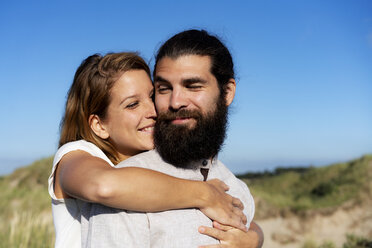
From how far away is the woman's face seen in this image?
309 centimetres

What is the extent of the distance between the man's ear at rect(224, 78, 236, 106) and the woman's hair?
0.79 metres

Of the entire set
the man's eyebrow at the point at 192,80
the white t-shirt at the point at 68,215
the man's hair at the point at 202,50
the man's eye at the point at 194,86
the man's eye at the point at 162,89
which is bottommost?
the white t-shirt at the point at 68,215

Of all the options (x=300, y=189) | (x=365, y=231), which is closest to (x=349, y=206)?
(x=365, y=231)

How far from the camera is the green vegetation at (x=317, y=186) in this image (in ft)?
52.1

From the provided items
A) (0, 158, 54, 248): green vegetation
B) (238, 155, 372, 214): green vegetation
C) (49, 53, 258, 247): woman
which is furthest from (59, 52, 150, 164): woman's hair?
(238, 155, 372, 214): green vegetation

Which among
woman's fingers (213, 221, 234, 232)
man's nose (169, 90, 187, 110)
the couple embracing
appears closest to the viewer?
the couple embracing

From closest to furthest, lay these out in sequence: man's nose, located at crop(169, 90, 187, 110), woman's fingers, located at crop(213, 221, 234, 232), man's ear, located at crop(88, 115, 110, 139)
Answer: woman's fingers, located at crop(213, 221, 234, 232) → man's nose, located at crop(169, 90, 187, 110) → man's ear, located at crop(88, 115, 110, 139)

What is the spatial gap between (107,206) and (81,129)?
3.48ft

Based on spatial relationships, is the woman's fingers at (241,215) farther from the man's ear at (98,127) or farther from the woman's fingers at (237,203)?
the man's ear at (98,127)

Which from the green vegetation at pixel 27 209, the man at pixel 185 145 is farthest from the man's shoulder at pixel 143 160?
the green vegetation at pixel 27 209

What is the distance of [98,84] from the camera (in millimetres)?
3131

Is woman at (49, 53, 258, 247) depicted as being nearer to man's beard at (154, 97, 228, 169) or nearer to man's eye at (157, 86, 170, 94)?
man's eye at (157, 86, 170, 94)

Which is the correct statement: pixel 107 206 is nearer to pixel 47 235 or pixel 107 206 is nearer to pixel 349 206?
pixel 47 235

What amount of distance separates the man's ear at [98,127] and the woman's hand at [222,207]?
3.42ft
